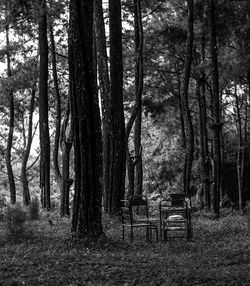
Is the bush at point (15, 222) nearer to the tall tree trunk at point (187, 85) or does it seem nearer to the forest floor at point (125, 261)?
the forest floor at point (125, 261)

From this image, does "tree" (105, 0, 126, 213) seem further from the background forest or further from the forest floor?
the forest floor

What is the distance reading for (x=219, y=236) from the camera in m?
12.7

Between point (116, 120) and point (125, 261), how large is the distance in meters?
7.76

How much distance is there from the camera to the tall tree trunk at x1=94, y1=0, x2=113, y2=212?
16297 mm

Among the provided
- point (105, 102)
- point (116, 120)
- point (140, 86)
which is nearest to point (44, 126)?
point (140, 86)

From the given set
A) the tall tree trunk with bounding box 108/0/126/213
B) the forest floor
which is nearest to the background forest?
the tall tree trunk with bounding box 108/0/126/213

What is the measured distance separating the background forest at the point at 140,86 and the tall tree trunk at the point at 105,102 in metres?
0.03

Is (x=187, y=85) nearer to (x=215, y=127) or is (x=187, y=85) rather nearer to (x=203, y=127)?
(x=215, y=127)

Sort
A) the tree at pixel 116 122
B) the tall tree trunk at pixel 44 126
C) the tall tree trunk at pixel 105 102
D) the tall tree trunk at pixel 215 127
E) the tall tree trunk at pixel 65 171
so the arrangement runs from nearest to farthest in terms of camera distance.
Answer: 1. the tree at pixel 116 122
2. the tall tree trunk at pixel 105 102
3. the tall tree trunk at pixel 65 171
4. the tall tree trunk at pixel 215 127
5. the tall tree trunk at pixel 44 126

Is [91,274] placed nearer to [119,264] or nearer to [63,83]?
[119,264]

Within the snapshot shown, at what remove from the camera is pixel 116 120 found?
53.5 feet

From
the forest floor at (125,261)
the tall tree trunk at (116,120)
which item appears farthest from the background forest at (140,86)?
the forest floor at (125,261)

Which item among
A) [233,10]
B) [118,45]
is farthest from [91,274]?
[233,10]

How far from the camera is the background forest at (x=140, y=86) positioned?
16.3 metres
